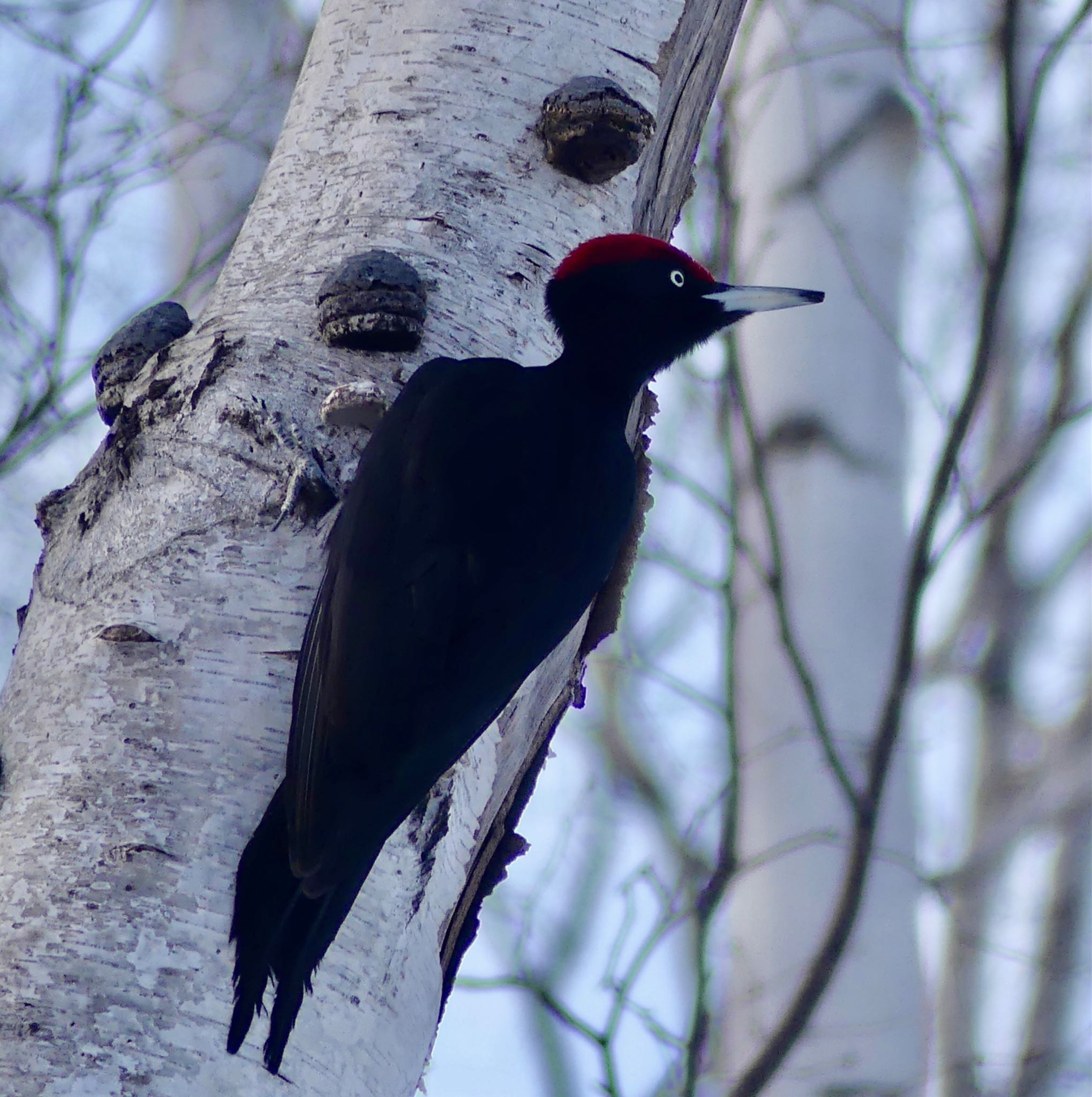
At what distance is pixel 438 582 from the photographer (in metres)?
1.81

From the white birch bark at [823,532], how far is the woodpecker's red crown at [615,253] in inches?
47.7

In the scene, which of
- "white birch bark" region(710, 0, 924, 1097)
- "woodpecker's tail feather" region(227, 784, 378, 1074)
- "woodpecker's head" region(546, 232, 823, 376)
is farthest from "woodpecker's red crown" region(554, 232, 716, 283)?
"white birch bark" region(710, 0, 924, 1097)

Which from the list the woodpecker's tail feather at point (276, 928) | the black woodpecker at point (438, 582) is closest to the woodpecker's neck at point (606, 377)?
the black woodpecker at point (438, 582)

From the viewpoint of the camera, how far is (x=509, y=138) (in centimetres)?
217

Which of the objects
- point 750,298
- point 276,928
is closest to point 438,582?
point 276,928

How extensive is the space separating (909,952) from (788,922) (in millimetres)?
251

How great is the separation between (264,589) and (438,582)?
0.24 m

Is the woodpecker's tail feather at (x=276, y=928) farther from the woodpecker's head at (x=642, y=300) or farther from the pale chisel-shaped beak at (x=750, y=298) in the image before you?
the pale chisel-shaped beak at (x=750, y=298)

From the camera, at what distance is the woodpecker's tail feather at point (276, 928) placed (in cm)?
135

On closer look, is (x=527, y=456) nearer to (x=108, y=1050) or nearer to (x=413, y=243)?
(x=413, y=243)

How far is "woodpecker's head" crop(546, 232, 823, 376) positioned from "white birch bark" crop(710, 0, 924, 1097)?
1.05m

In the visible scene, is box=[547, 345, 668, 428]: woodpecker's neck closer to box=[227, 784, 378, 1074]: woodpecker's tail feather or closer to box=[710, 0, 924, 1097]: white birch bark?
box=[227, 784, 378, 1074]: woodpecker's tail feather

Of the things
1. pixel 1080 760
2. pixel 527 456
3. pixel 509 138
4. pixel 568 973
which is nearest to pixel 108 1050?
pixel 527 456

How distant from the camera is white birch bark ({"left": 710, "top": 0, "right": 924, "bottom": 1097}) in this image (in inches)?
116
